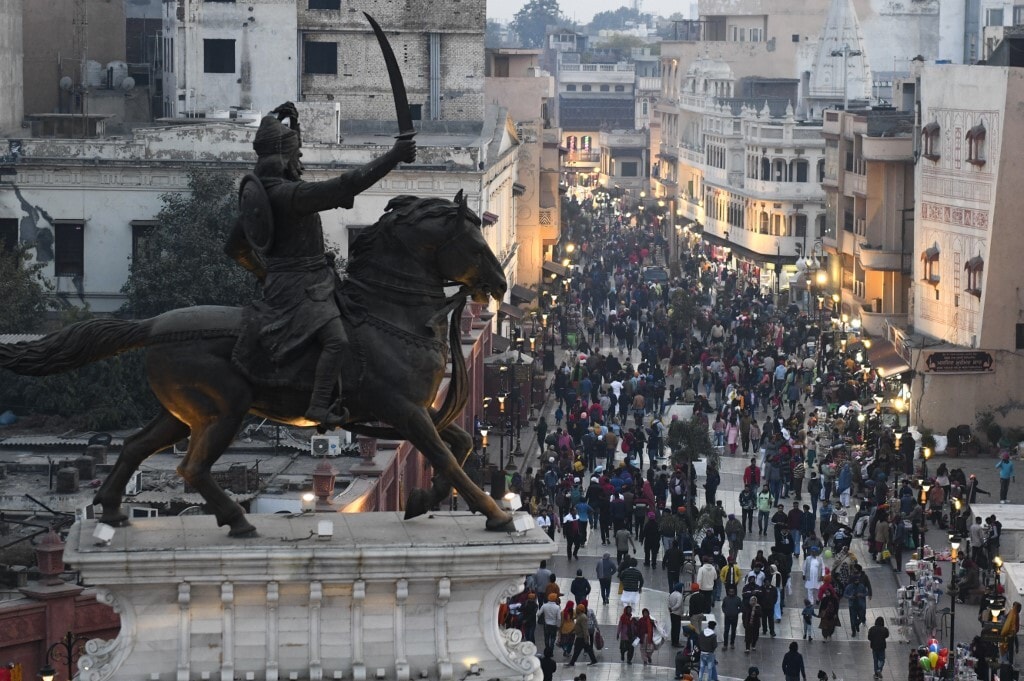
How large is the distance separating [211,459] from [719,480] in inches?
1118

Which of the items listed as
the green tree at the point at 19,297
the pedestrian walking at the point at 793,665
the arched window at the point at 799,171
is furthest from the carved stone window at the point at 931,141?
the arched window at the point at 799,171

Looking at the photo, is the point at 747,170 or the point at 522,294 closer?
the point at 522,294

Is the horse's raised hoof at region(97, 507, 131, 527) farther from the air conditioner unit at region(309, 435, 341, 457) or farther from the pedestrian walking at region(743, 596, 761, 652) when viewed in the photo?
the air conditioner unit at region(309, 435, 341, 457)

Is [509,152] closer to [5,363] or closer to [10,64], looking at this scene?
[10,64]

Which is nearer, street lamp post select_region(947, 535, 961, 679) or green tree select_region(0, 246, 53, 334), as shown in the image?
street lamp post select_region(947, 535, 961, 679)

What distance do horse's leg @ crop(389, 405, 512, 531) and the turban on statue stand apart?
1998 mm

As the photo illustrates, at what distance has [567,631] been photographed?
33594mm

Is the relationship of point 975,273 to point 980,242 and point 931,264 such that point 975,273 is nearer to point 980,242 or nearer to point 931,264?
point 980,242

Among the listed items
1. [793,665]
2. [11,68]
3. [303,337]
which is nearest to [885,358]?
[11,68]

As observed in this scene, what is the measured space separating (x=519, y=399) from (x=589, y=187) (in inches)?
4267

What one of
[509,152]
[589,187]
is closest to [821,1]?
[589,187]

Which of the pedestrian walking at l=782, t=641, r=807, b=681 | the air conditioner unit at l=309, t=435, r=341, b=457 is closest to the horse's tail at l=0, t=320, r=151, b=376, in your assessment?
the pedestrian walking at l=782, t=641, r=807, b=681

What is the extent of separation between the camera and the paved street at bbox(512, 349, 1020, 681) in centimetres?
3350

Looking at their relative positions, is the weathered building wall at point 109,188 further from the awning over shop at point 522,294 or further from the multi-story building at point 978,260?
the awning over shop at point 522,294
